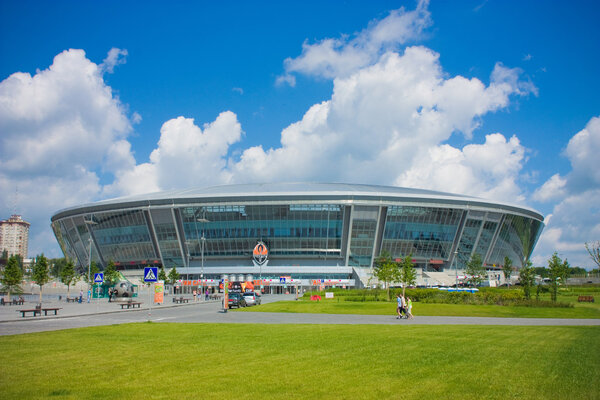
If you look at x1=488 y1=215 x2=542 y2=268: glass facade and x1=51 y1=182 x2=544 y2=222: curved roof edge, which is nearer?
x1=51 y1=182 x2=544 y2=222: curved roof edge

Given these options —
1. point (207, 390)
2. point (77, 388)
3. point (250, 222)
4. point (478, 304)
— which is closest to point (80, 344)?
point (77, 388)

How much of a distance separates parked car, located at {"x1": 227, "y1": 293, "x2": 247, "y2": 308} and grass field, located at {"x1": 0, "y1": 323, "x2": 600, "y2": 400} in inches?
1015

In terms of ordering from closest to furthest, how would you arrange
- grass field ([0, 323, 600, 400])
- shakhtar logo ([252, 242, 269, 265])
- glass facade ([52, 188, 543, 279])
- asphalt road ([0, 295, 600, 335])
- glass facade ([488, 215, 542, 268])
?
grass field ([0, 323, 600, 400]) < asphalt road ([0, 295, 600, 335]) < shakhtar logo ([252, 242, 269, 265]) < glass facade ([52, 188, 543, 279]) < glass facade ([488, 215, 542, 268])

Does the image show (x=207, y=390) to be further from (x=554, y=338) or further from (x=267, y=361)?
(x=554, y=338)

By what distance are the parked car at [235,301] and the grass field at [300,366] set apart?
25.8 m

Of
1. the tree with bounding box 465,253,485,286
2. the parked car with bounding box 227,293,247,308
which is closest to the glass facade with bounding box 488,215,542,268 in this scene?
the tree with bounding box 465,253,485,286

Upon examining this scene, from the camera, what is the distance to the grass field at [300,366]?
9523mm

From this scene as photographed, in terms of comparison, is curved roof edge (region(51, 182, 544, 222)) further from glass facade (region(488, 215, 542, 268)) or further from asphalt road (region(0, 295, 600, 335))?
asphalt road (region(0, 295, 600, 335))

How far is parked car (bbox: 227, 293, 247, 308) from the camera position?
45.1 meters

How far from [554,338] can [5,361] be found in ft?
63.2

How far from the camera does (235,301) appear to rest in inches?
1779

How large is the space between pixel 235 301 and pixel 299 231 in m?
47.0

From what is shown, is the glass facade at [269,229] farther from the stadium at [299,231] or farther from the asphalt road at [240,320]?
the asphalt road at [240,320]

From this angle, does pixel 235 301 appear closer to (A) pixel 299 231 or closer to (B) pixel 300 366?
(B) pixel 300 366
